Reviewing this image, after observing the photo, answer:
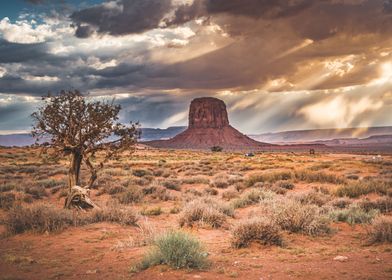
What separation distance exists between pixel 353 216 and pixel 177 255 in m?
7.66

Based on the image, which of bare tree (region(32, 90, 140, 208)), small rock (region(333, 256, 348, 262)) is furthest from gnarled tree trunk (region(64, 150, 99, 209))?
small rock (region(333, 256, 348, 262))

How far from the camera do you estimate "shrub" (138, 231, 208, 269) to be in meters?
7.46

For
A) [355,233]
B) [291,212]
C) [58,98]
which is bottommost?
[355,233]

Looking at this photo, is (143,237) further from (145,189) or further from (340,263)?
(145,189)

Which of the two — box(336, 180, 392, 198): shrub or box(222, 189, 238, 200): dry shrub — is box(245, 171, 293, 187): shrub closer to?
box(222, 189, 238, 200): dry shrub

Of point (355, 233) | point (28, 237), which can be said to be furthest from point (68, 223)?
point (355, 233)

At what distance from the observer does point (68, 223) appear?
11.8 metres

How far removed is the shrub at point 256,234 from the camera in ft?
31.0

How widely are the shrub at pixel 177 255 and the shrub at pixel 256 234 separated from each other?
1.91 metres

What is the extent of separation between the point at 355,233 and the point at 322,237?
1.39 m

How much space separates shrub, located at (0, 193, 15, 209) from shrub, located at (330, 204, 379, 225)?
44.1ft

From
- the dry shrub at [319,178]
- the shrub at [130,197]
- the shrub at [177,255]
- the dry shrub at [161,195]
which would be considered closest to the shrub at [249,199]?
the dry shrub at [161,195]

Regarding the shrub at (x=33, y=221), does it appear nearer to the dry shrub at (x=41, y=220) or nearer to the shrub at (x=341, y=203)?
the dry shrub at (x=41, y=220)

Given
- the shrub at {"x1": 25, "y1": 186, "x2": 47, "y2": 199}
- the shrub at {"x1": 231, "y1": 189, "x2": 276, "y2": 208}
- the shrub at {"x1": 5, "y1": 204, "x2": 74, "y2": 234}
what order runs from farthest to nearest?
the shrub at {"x1": 25, "y1": 186, "x2": 47, "y2": 199}
the shrub at {"x1": 231, "y1": 189, "x2": 276, "y2": 208}
the shrub at {"x1": 5, "y1": 204, "x2": 74, "y2": 234}
